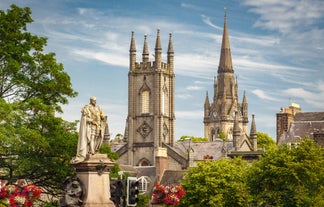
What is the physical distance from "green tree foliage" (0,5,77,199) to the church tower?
102473mm

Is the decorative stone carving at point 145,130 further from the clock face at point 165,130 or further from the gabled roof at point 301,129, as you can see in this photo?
the gabled roof at point 301,129

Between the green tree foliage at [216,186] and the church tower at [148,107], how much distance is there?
73758mm

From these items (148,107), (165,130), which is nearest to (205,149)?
(165,130)

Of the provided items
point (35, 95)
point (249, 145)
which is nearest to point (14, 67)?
point (35, 95)

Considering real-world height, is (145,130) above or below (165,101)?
below

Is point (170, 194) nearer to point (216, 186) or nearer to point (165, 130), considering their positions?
point (216, 186)

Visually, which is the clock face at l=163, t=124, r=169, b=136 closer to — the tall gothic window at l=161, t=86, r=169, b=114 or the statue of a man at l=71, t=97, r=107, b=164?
the tall gothic window at l=161, t=86, r=169, b=114

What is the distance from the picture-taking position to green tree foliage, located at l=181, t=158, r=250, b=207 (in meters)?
72.9

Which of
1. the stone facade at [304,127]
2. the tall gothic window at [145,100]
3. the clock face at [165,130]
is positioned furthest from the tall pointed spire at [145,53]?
the stone facade at [304,127]

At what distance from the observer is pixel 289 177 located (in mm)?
66188

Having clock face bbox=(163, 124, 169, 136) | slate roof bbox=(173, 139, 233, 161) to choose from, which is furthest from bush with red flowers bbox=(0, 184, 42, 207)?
clock face bbox=(163, 124, 169, 136)

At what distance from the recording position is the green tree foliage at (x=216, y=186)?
72875 mm

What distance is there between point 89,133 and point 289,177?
3748 centimetres

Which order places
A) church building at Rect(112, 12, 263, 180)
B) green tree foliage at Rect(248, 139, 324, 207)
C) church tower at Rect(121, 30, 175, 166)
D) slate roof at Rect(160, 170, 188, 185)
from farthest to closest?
1. church tower at Rect(121, 30, 175, 166)
2. church building at Rect(112, 12, 263, 180)
3. slate roof at Rect(160, 170, 188, 185)
4. green tree foliage at Rect(248, 139, 324, 207)
